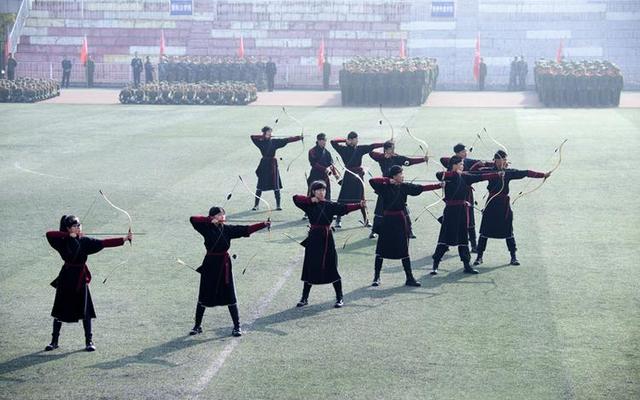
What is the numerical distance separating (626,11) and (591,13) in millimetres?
1825

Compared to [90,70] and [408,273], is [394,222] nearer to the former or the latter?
[408,273]

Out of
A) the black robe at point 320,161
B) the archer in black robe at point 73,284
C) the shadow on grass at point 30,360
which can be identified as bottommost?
the shadow on grass at point 30,360

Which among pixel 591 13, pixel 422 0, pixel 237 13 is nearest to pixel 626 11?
pixel 591 13

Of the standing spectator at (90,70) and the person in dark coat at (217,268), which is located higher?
the standing spectator at (90,70)

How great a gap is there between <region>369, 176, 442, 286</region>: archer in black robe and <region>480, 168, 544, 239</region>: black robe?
1.79 meters

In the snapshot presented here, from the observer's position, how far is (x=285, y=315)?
14289 millimetres

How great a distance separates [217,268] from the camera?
43.8 ft

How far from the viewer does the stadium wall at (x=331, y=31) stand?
2226 inches

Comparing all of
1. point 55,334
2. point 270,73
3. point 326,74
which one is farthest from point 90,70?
point 55,334

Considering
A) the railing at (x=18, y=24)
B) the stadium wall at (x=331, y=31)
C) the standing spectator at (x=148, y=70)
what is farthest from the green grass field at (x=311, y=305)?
the railing at (x=18, y=24)

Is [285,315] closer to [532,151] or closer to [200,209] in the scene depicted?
[200,209]

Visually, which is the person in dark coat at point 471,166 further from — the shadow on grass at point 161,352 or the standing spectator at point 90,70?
the standing spectator at point 90,70

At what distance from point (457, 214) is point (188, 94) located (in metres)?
28.4

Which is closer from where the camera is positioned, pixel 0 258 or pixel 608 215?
pixel 0 258
